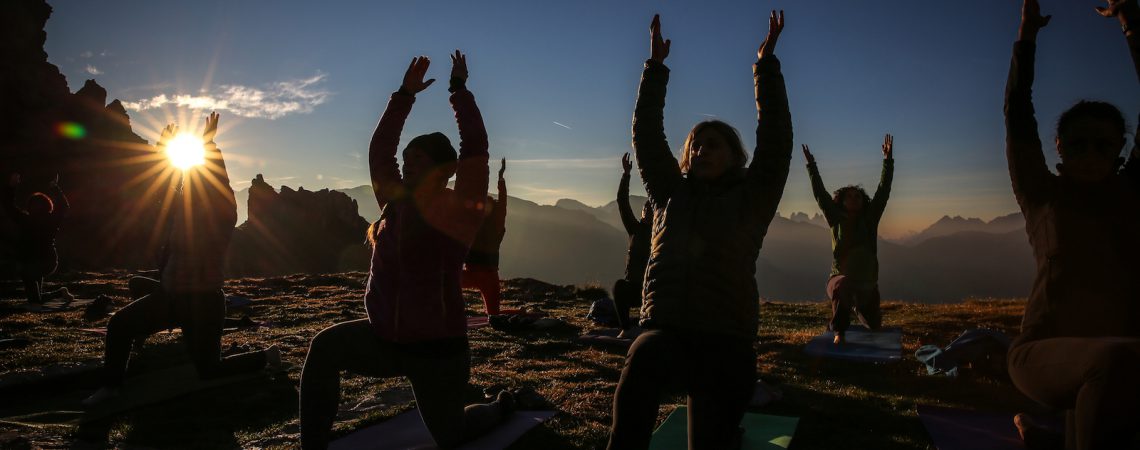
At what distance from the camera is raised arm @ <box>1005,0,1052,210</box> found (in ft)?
11.2

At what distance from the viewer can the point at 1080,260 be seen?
10.2 feet

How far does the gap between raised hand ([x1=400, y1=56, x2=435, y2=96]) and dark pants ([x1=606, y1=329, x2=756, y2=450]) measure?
2668 mm

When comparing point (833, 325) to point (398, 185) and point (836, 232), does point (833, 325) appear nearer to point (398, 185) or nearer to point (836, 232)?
point (836, 232)

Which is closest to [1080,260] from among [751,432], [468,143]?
[751,432]

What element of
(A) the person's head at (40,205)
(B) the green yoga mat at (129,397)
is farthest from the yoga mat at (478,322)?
(A) the person's head at (40,205)

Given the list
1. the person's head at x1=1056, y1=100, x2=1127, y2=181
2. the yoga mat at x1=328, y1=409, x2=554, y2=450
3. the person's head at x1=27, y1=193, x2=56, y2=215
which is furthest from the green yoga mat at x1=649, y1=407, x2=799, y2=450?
the person's head at x1=27, y1=193, x2=56, y2=215

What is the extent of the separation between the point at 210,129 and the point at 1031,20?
23.2ft

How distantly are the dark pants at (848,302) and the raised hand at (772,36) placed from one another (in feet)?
20.8

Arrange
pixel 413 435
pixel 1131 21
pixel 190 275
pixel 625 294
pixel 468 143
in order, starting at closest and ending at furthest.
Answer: pixel 1131 21 < pixel 468 143 < pixel 413 435 < pixel 190 275 < pixel 625 294

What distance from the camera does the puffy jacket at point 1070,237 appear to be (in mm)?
3051

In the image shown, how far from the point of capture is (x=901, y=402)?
18.8 ft

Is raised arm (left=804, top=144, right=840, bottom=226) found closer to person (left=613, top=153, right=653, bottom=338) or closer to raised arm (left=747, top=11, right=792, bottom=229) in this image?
person (left=613, top=153, right=653, bottom=338)

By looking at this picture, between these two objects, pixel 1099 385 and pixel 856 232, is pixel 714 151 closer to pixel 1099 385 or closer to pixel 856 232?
pixel 1099 385

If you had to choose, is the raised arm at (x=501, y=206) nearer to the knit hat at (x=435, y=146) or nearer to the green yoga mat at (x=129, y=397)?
the green yoga mat at (x=129, y=397)
